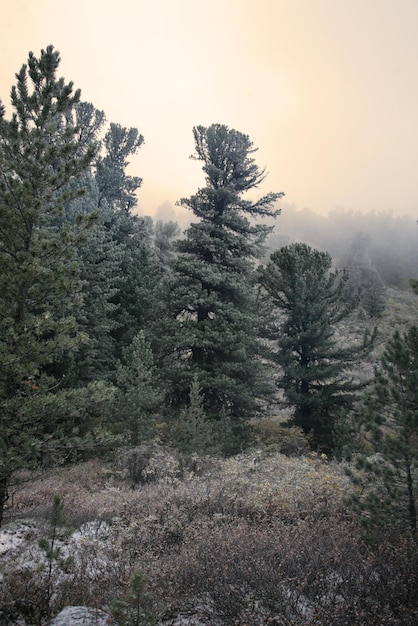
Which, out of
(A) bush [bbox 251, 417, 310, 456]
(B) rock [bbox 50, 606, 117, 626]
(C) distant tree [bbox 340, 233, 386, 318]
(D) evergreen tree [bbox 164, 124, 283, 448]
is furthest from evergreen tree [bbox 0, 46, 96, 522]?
(C) distant tree [bbox 340, 233, 386, 318]

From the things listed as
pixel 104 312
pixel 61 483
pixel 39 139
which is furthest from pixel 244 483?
pixel 104 312

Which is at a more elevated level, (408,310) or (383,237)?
(383,237)

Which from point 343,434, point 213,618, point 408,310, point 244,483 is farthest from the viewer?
point 408,310

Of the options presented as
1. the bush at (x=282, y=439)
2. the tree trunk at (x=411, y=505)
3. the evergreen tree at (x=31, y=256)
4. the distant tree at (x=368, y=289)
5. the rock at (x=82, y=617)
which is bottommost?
the bush at (x=282, y=439)

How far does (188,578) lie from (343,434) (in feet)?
34.0

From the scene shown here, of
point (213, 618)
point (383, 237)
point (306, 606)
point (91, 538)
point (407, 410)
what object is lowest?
point (91, 538)

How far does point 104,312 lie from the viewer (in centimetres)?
1773

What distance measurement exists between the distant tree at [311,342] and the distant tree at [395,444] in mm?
9574

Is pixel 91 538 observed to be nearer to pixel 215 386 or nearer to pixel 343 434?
pixel 215 386

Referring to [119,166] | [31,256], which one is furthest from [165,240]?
[31,256]

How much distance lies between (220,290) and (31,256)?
11.9 metres

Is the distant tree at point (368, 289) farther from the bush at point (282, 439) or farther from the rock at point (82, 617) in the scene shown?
the rock at point (82, 617)

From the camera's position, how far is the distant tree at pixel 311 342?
1664 centimetres

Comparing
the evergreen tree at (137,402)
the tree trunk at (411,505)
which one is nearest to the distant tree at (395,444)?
the tree trunk at (411,505)
